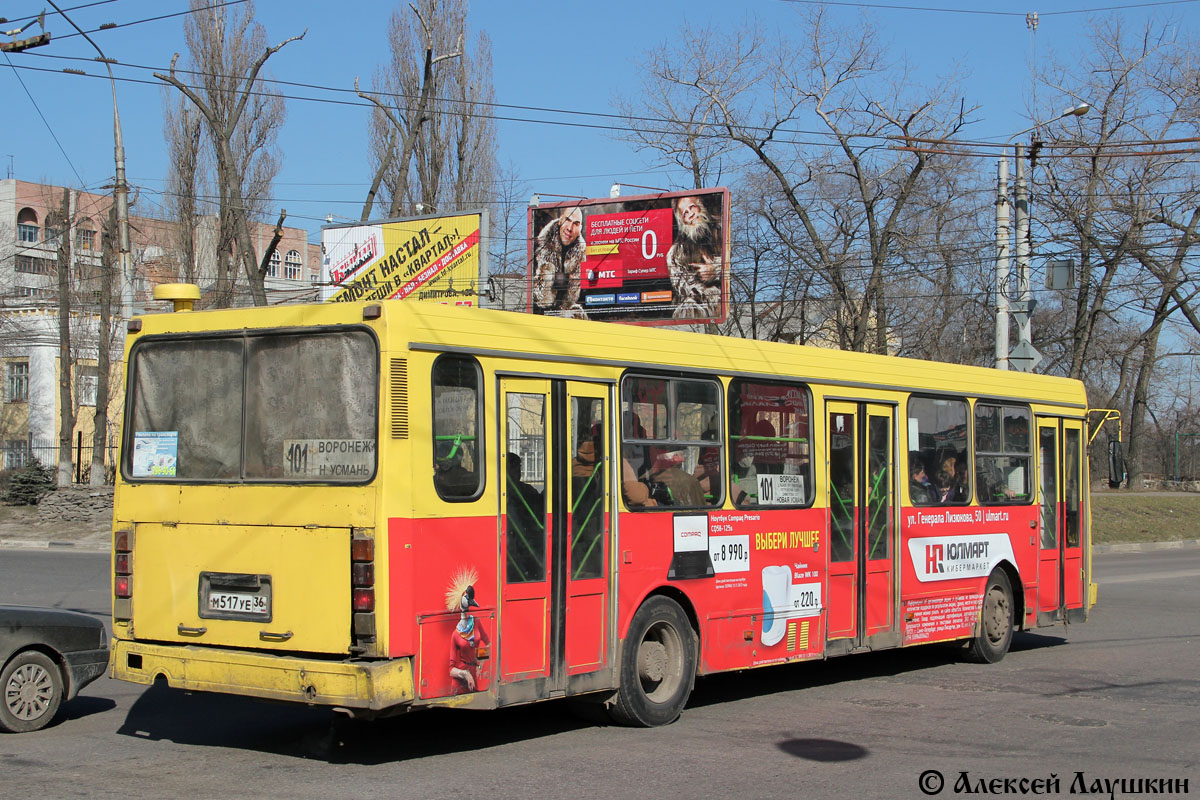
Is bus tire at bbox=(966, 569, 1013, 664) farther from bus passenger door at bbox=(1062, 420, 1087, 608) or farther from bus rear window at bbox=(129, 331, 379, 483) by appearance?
bus rear window at bbox=(129, 331, 379, 483)

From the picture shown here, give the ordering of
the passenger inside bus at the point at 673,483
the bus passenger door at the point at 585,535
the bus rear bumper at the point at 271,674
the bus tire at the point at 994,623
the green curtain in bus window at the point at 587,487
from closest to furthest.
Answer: the bus rear bumper at the point at 271,674, the bus passenger door at the point at 585,535, the green curtain in bus window at the point at 587,487, the passenger inside bus at the point at 673,483, the bus tire at the point at 994,623

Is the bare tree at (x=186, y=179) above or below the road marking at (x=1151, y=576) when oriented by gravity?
above

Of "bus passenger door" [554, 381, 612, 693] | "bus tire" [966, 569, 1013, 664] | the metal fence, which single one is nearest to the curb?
"bus tire" [966, 569, 1013, 664]

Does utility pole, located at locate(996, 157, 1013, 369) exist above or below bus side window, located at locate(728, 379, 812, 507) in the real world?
above

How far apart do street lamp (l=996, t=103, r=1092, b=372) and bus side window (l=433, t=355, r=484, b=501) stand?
1641cm

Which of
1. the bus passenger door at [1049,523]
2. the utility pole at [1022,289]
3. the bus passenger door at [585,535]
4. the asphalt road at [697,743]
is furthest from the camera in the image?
the utility pole at [1022,289]

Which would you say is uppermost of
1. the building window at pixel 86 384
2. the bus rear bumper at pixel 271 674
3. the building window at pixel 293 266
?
the building window at pixel 293 266

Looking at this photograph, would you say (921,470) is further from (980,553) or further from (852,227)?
(852,227)

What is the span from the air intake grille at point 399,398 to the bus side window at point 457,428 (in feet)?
0.78

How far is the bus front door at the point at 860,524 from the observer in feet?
34.7

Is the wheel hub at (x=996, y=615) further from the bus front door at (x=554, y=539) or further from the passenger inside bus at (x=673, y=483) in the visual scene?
the bus front door at (x=554, y=539)

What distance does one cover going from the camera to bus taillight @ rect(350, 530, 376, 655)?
6824 millimetres

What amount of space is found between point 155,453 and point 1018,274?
18.6 meters

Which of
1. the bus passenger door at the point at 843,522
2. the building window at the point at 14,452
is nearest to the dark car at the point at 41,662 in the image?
the bus passenger door at the point at 843,522
